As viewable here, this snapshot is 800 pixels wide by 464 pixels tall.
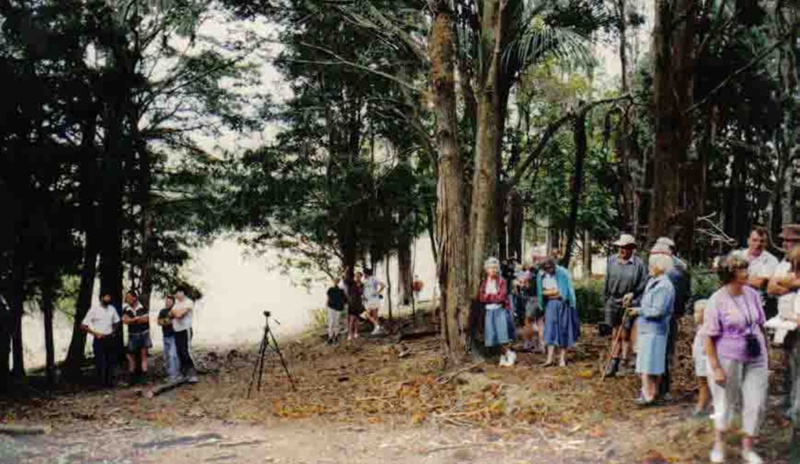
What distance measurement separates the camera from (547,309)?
11.1m

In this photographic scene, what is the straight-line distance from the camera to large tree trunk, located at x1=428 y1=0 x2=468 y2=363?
1152cm

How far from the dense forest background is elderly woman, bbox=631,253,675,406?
2508 mm

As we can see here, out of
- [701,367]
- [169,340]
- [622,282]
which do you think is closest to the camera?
[701,367]

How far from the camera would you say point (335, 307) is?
1889 cm

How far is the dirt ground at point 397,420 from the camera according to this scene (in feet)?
24.0

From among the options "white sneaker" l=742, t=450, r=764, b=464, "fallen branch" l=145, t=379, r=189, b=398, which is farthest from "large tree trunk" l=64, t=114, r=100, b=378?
"white sneaker" l=742, t=450, r=764, b=464

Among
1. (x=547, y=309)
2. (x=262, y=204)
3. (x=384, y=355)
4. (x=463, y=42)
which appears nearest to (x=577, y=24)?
(x=463, y=42)

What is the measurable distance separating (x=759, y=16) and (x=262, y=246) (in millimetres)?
14533

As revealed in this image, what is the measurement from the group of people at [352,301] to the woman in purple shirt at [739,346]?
13.2 metres

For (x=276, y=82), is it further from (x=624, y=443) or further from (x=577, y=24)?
(x=624, y=443)

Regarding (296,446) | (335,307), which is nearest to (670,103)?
(296,446)

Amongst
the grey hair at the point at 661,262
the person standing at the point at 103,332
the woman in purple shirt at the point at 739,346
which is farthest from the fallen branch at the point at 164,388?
the woman in purple shirt at the point at 739,346

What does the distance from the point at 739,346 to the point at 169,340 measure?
10.9 metres

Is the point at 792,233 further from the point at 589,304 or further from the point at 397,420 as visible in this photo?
the point at 589,304
